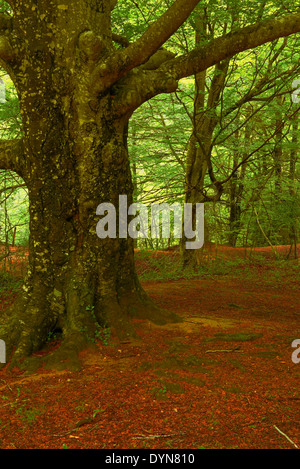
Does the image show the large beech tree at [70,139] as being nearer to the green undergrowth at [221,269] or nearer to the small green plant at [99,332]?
the small green plant at [99,332]

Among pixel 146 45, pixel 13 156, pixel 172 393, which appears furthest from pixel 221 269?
pixel 172 393

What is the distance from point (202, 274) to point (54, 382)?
6.40 metres

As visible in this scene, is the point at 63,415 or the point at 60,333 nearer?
the point at 63,415

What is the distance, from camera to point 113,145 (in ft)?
13.0

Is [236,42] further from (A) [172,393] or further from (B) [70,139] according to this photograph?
(A) [172,393]

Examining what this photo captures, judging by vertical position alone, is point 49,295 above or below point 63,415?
above

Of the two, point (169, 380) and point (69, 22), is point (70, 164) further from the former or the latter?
point (169, 380)

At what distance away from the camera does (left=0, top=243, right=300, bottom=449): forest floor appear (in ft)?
7.13

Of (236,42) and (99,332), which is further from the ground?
(236,42)

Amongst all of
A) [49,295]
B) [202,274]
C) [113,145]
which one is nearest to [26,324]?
[49,295]

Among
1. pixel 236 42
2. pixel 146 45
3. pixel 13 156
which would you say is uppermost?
pixel 236 42

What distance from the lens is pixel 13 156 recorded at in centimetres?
408

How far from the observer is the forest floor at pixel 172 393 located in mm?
2172

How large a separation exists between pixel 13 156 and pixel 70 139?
0.74m
